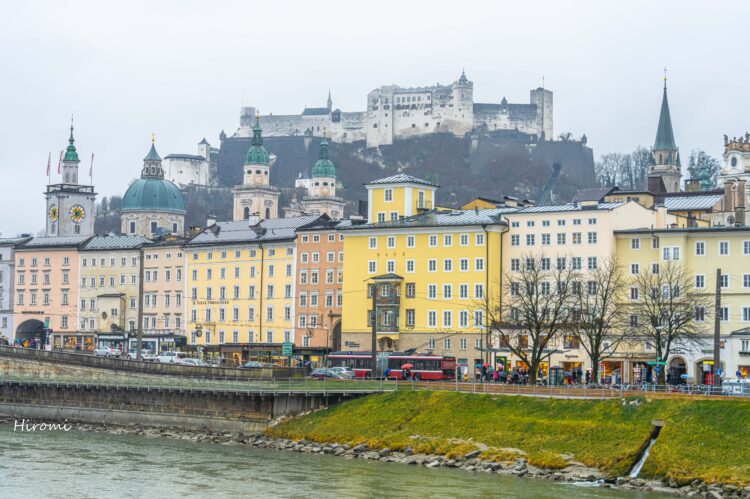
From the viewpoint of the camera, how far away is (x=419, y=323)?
97938 millimetres

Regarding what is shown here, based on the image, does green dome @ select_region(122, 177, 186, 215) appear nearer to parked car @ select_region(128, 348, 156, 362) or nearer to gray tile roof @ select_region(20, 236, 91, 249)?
gray tile roof @ select_region(20, 236, 91, 249)

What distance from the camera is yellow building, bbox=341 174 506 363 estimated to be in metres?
95.4

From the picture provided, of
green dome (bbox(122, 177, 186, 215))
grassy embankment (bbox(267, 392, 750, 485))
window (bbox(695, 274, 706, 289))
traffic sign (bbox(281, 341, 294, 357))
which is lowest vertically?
grassy embankment (bbox(267, 392, 750, 485))

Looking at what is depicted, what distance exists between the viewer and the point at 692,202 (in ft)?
364

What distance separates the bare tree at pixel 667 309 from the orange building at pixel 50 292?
5642 centimetres

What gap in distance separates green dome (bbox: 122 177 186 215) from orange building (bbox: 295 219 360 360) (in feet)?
197

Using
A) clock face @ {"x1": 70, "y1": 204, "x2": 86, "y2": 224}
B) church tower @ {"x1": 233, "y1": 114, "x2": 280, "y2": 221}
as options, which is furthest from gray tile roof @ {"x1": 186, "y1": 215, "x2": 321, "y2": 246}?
church tower @ {"x1": 233, "y1": 114, "x2": 280, "y2": 221}

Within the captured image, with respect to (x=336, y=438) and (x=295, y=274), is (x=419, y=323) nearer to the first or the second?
(x=295, y=274)

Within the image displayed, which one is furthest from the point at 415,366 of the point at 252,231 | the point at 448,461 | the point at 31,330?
the point at 31,330

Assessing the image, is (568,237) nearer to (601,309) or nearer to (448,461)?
(601,309)

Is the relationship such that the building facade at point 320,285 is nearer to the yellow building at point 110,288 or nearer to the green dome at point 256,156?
the yellow building at point 110,288

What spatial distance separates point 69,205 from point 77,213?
1282 millimetres

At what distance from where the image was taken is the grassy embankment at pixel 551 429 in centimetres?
5809

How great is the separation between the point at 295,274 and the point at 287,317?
3.35 meters
